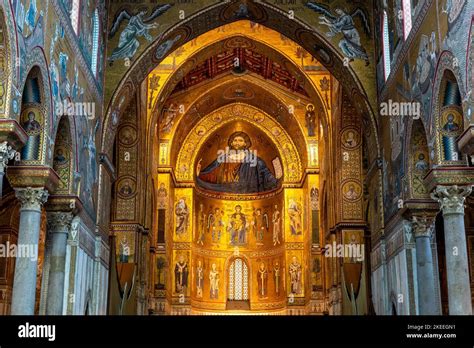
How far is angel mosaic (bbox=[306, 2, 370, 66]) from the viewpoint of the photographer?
22.9 m

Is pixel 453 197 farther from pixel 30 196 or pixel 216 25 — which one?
pixel 216 25

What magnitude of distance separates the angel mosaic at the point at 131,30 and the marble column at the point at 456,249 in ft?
36.5

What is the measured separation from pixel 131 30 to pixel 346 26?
679 centimetres

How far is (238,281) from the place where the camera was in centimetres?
3894

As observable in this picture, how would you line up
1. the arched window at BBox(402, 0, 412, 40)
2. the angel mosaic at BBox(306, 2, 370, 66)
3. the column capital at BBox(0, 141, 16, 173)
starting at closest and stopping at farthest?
the column capital at BBox(0, 141, 16, 173)
the arched window at BBox(402, 0, 412, 40)
the angel mosaic at BBox(306, 2, 370, 66)

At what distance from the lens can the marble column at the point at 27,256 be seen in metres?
15.2

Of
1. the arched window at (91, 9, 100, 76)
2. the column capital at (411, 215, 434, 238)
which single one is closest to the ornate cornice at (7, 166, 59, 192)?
the arched window at (91, 9, 100, 76)

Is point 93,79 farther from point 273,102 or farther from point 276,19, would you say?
point 273,102

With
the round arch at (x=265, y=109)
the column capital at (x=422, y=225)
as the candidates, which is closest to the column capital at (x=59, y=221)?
the column capital at (x=422, y=225)

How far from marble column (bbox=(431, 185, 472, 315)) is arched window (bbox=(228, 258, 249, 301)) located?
2365cm

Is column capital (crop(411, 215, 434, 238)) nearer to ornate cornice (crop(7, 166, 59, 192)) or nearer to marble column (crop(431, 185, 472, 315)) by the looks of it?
marble column (crop(431, 185, 472, 315))

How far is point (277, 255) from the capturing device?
37844mm

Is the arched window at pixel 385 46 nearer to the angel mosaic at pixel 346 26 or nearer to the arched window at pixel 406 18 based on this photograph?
the angel mosaic at pixel 346 26
